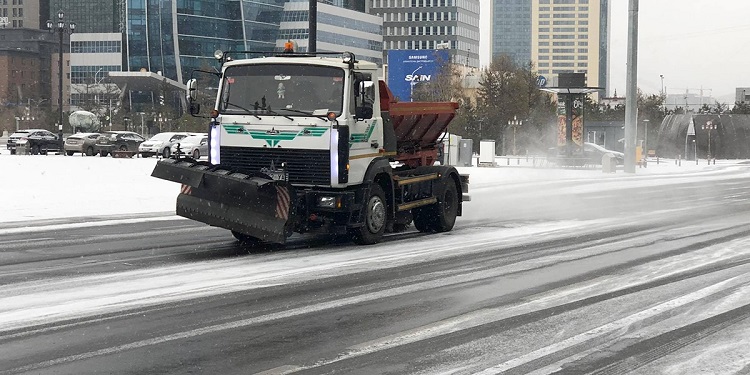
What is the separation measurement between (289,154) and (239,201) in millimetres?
1024

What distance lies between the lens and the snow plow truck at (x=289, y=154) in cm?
1486

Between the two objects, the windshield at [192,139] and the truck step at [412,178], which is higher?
the windshield at [192,139]

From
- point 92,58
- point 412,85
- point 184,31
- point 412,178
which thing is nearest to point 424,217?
point 412,178

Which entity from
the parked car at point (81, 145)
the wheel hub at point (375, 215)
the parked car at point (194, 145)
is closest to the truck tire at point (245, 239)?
the wheel hub at point (375, 215)

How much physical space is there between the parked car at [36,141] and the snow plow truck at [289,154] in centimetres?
4667

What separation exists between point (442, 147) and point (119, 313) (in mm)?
11440

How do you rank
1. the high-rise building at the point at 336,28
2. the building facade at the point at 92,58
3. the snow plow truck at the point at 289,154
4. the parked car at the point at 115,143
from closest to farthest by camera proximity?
the snow plow truck at the point at 289,154, the parked car at the point at 115,143, the high-rise building at the point at 336,28, the building facade at the point at 92,58

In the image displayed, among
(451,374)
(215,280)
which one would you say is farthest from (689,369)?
(215,280)

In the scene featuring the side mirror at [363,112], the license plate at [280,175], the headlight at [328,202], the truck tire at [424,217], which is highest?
the side mirror at [363,112]

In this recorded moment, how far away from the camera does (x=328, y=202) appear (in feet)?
50.0

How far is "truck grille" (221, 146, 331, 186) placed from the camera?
1520cm

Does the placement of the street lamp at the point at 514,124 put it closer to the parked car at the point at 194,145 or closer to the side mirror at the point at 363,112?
the parked car at the point at 194,145

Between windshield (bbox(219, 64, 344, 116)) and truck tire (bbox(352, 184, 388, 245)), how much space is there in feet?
5.02

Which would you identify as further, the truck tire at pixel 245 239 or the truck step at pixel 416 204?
the truck step at pixel 416 204
